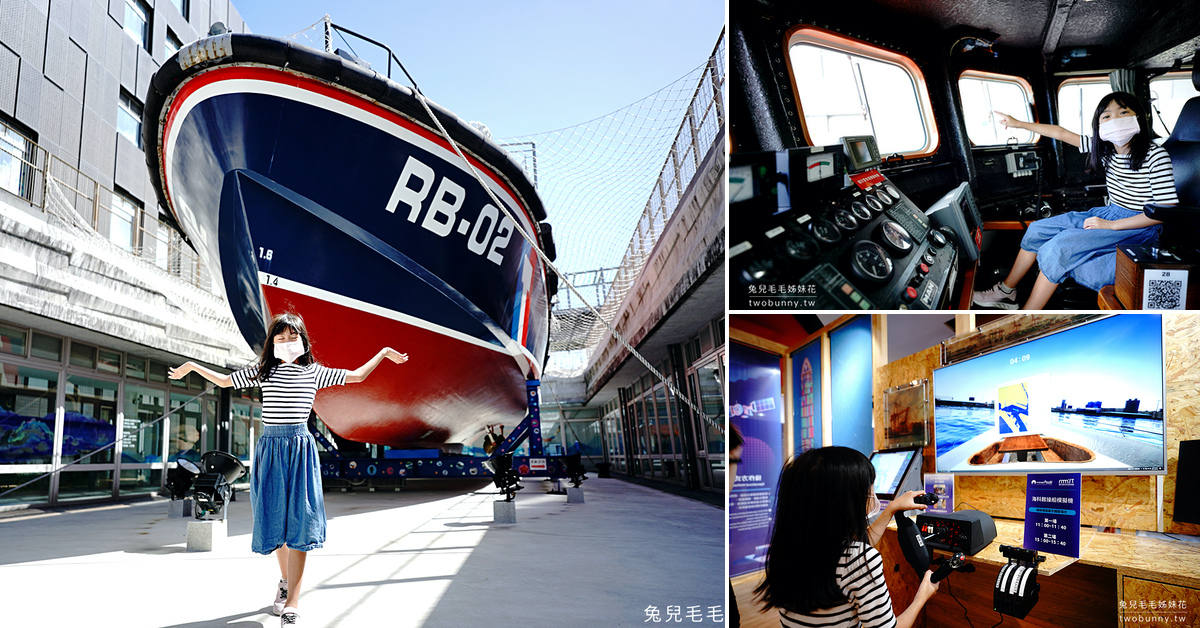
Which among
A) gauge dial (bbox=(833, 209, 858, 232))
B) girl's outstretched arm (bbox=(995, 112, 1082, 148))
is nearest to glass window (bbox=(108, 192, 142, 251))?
gauge dial (bbox=(833, 209, 858, 232))

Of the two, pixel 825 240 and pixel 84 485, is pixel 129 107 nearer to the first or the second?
pixel 84 485

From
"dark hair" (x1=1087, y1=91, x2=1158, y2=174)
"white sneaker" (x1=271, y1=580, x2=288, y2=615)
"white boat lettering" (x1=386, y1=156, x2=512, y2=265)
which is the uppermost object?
"white boat lettering" (x1=386, y1=156, x2=512, y2=265)

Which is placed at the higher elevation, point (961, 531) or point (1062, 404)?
point (1062, 404)

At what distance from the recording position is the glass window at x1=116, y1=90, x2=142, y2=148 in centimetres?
1226

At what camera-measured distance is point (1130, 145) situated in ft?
7.89

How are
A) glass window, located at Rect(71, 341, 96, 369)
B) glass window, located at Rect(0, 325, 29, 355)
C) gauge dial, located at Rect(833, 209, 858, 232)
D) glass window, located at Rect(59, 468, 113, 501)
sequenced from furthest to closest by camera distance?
glass window, located at Rect(71, 341, 96, 369) → glass window, located at Rect(59, 468, 113, 501) → glass window, located at Rect(0, 325, 29, 355) → gauge dial, located at Rect(833, 209, 858, 232)

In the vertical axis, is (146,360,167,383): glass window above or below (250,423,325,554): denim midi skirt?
above

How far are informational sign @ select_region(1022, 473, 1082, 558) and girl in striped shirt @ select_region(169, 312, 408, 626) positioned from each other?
7.06 feet

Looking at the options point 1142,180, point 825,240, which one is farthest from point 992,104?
point 825,240

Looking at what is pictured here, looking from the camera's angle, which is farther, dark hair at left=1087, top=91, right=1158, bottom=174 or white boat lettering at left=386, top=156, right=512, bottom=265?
white boat lettering at left=386, top=156, right=512, bottom=265

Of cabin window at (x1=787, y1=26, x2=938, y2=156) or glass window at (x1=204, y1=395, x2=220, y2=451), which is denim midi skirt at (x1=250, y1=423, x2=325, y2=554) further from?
glass window at (x1=204, y1=395, x2=220, y2=451)

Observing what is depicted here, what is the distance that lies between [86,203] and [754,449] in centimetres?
1170

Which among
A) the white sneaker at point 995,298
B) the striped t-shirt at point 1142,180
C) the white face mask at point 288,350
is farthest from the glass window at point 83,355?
the striped t-shirt at point 1142,180

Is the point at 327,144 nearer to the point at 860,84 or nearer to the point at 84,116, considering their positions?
the point at 860,84
